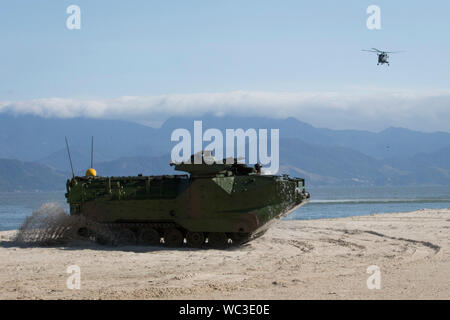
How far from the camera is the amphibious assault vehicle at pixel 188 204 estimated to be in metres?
21.4

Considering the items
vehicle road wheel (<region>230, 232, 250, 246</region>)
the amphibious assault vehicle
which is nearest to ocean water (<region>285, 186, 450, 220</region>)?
vehicle road wheel (<region>230, 232, 250, 246</region>)

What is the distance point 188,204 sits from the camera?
2184cm

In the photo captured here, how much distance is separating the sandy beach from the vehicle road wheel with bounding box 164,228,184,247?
3.40ft

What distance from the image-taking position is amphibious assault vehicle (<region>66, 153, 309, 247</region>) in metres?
21.4

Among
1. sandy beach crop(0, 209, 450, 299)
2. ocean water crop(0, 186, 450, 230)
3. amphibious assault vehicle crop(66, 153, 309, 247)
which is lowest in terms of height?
ocean water crop(0, 186, 450, 230)

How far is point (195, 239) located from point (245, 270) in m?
5.83

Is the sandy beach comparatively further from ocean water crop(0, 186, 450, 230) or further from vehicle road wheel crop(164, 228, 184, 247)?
ocean water crop(0, 186, 450, 230)

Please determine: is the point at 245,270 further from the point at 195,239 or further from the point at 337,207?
the point at 337,207

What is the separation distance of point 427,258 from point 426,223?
48.2 feet

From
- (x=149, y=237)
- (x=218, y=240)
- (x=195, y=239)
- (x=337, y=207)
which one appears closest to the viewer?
(x=218, y=240)

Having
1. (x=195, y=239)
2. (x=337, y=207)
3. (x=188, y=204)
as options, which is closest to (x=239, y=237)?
(x=195, y=239)

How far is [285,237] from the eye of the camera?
25734mm

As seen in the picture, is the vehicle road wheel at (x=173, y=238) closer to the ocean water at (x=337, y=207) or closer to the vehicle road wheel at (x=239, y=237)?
the vehicle road wheel at (x=239, y=237)
